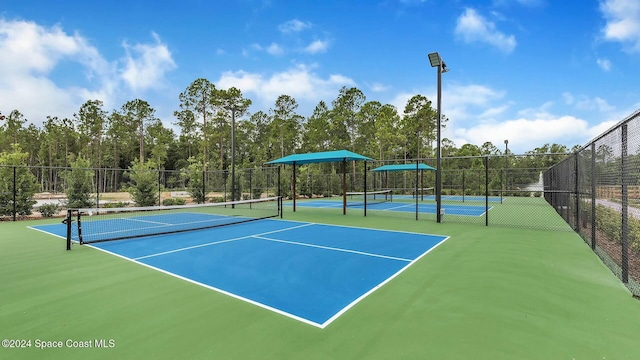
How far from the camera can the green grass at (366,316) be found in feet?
8.75

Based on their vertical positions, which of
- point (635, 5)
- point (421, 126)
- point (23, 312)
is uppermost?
point (421, 126)

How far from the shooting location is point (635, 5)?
779 centimetres

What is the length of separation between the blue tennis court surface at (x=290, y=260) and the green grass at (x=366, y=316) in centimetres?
25

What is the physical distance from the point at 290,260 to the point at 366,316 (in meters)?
2.65

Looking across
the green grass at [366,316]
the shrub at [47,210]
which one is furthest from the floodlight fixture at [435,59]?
the shrub at [47,210]

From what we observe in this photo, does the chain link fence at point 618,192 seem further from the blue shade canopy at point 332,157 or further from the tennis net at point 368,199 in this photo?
the tennis net at point 368,199

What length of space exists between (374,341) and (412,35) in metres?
18.0

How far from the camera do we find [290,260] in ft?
19.0

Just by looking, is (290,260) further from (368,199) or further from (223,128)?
(223,128)

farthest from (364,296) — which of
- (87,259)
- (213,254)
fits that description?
(87,259)

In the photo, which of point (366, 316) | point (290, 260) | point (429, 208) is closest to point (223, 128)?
point (429, 208)

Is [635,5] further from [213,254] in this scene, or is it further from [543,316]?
[213,254]

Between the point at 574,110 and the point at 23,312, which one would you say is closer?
the point at 23,312

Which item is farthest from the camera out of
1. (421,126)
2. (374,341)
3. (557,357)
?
(421,126)
